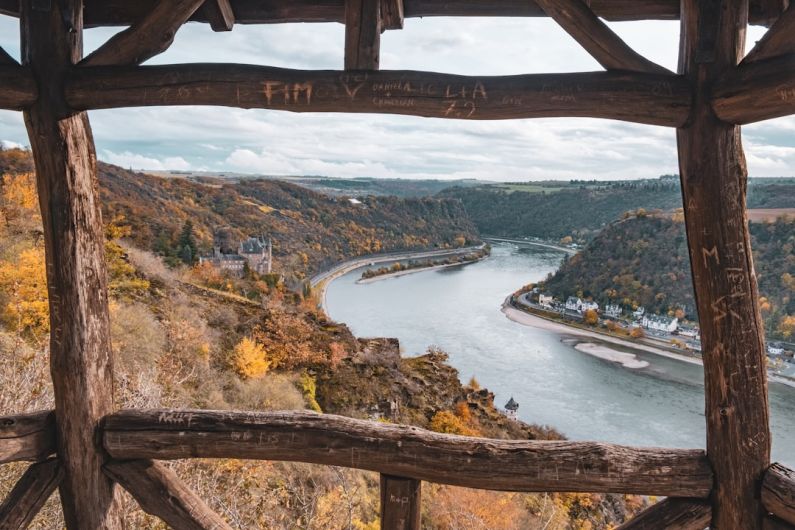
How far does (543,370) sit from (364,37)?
31021 mm

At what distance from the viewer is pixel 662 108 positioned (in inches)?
73.9

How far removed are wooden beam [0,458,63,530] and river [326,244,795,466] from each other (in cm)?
2327

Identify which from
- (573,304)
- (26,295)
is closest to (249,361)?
(26,295)

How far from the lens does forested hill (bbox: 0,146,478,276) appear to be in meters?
32.6

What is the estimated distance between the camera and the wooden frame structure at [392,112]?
1842mm

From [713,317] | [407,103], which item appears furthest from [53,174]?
[713,317]

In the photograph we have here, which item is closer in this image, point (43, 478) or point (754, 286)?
point (754, 286)

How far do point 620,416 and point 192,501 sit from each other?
27.1m

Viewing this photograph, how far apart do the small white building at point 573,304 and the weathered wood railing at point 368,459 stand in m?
45.8

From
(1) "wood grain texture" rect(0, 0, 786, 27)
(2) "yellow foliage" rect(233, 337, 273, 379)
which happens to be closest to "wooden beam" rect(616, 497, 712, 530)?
(1) "wood grain texture" rect(0, 0, 786, 27)

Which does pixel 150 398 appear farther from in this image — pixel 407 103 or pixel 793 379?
pixel 793 379

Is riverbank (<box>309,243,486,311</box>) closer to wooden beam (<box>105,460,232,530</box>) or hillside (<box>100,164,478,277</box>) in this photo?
hillside (<box>100,164,478,277</box>)

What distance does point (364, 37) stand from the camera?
2064 mm

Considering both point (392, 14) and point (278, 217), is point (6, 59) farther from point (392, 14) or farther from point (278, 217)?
point (278, 217)
